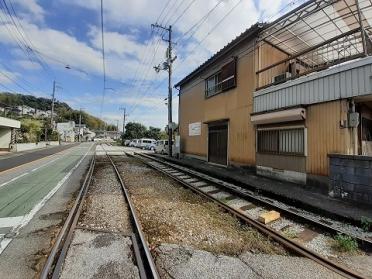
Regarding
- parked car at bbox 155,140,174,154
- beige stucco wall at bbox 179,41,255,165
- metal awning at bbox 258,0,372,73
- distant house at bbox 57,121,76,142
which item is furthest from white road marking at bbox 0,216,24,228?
distant house at bbox 57,121,76,142

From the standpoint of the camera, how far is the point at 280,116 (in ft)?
36.4

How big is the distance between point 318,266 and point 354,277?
0.48 m

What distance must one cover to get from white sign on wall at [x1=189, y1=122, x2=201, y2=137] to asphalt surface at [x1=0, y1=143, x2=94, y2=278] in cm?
1033

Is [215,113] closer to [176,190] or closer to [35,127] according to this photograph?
[176,190]

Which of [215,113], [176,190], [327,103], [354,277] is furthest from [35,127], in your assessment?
[354,277]

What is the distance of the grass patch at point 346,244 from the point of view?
499 centimetres

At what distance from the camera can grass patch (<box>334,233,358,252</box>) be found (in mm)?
4992

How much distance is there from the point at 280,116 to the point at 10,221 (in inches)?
374

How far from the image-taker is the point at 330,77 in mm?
9250

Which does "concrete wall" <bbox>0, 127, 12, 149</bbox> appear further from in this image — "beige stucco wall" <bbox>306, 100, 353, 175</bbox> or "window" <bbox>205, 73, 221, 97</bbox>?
"beige stucco wall" <bbox>306, 100, 353, 175</bbox>

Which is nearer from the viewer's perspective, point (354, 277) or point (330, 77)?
point (354, 277)

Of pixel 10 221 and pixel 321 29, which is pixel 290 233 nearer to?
pixel 10 221

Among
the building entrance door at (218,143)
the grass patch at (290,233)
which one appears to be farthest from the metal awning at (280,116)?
the grass patch at (290,233)

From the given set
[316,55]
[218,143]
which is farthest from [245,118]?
[316,55]
